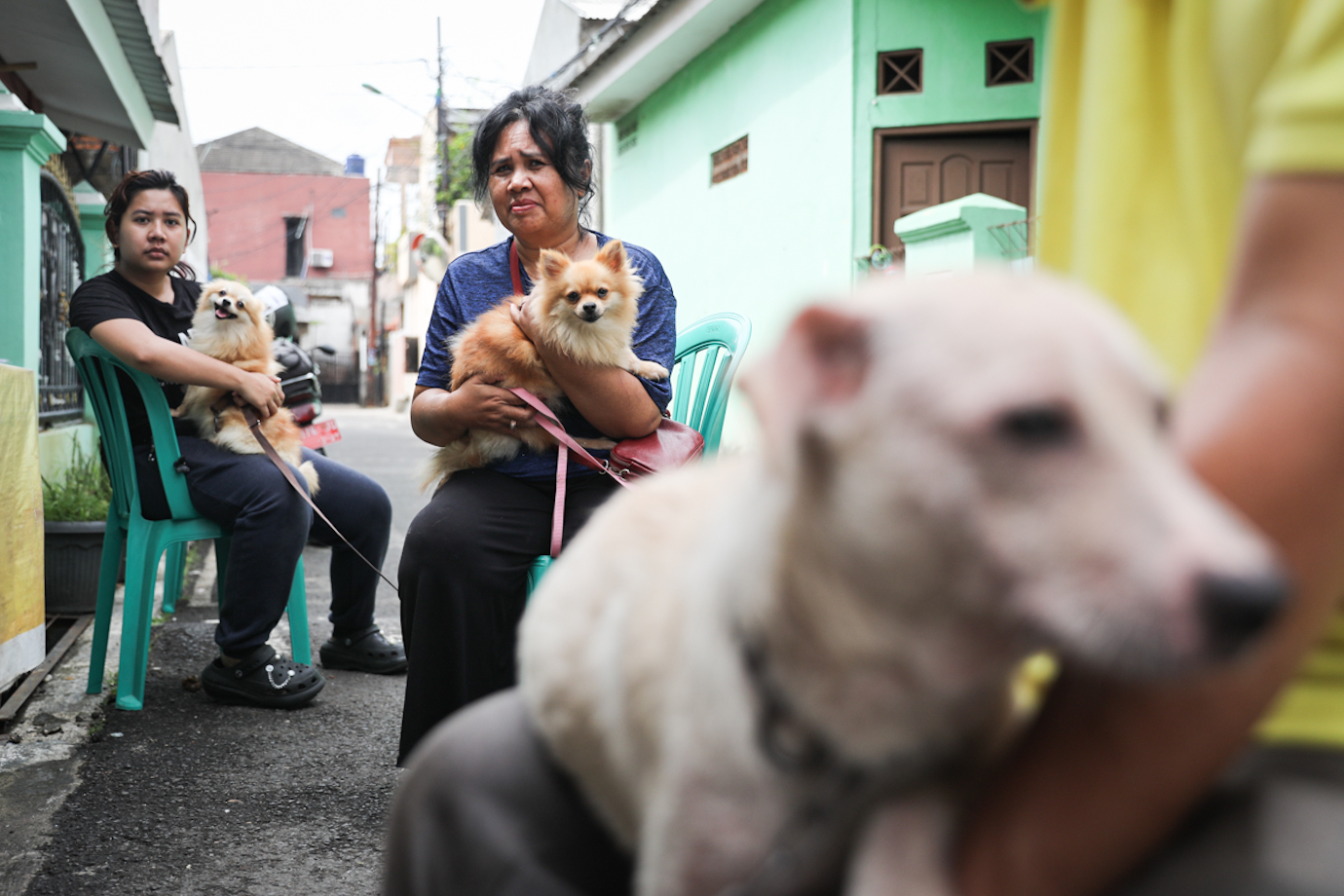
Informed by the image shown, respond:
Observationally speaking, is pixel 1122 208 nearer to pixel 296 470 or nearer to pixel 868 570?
pixel 868 570

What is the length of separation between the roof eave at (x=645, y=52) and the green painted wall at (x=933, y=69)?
4.72 feet

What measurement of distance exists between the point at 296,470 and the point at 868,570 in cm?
336

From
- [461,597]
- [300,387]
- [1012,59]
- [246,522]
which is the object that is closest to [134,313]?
[246,522]

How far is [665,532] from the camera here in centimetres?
89

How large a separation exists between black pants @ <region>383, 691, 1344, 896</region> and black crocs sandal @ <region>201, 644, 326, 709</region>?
2.61m

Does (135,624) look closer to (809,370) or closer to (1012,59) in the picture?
(809,370)

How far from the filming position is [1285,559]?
2.07 ft

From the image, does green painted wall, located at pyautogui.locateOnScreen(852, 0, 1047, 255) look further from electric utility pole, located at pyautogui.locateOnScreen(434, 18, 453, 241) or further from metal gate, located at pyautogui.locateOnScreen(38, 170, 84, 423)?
electric utility pole, located at pyautogui.locateOnScreen(434, 18, 453, 241)

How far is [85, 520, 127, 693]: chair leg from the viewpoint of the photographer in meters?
3.41

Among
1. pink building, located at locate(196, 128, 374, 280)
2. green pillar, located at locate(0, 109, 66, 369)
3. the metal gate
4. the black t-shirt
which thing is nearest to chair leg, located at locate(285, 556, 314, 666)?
the black t-shirt

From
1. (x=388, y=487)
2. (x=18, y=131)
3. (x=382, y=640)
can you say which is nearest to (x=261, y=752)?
(x=382, y=640)

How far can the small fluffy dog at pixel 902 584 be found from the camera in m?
0.59

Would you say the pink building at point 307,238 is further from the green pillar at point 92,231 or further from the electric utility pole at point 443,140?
the green pillar at point 92,231

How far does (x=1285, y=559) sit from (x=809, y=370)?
31 centimetres
